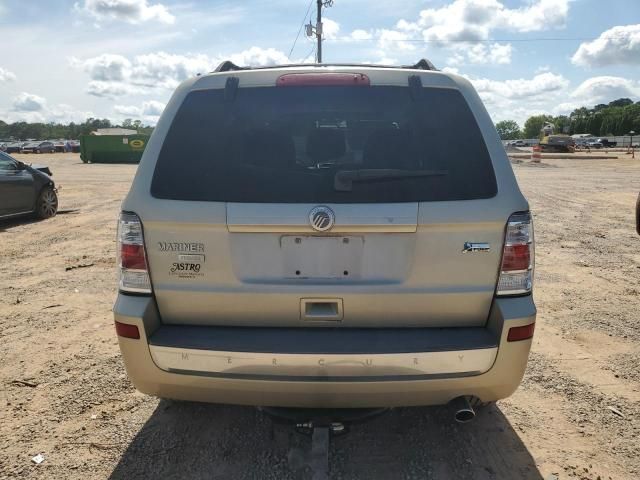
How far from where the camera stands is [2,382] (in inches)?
148

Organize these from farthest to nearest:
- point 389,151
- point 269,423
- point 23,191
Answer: point 23,191
point 269,423
point 389,151

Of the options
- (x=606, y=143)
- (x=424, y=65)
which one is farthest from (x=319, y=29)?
(x=606, y=143)

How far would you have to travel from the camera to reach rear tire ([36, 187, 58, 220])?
36.4 ft

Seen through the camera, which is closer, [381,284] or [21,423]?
[381,284]

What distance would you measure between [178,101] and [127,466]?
2.00m

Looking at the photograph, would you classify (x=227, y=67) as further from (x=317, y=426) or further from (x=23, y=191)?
(x=23, y=191)

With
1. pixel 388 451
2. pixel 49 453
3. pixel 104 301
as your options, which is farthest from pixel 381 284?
pixel 104 301

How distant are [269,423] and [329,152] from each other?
172 cm

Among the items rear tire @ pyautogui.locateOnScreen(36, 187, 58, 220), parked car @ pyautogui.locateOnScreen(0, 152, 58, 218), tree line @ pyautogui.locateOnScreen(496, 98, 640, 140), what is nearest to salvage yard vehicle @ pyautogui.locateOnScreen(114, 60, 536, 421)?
parked car @ pyautogui.locateOnScreen(0, 152, 58, 218)

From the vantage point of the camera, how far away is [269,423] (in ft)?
10.5

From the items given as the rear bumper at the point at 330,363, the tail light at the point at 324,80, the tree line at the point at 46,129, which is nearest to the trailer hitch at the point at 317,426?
the rear bumper at the point at 330,363

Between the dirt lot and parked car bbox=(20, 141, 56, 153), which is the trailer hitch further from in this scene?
parked car bbox=(20, 141, 56, 153)

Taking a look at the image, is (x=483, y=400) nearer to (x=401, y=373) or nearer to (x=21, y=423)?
(x=401, y=373)

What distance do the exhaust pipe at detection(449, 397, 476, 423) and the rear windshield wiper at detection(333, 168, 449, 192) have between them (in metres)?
1.10
